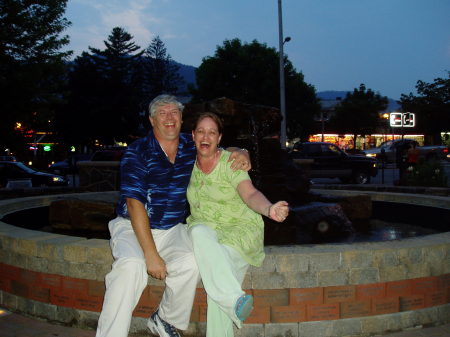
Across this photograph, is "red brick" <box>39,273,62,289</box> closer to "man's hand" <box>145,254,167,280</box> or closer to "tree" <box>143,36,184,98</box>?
"man's hand" <box>145,254,167,280</box>

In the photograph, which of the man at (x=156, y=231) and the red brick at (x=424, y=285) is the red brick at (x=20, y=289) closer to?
the man at (x=156, y=231)

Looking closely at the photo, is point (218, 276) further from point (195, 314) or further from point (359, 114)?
point (359, 114)

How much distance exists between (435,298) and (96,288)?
2.76 meters

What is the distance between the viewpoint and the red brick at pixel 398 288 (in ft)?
11.9

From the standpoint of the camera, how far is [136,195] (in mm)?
3162

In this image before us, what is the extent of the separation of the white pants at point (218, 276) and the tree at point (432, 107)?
50.1 meters

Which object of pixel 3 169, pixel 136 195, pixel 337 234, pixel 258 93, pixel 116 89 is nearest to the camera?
pixel 136 195

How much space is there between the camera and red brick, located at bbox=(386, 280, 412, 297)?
3.64 m

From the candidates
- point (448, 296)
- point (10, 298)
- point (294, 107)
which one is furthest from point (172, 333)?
point (294, 107)

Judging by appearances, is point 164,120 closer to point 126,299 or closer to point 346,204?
point 126,299

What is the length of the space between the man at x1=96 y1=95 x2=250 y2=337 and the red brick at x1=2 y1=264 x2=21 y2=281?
52.6 inches

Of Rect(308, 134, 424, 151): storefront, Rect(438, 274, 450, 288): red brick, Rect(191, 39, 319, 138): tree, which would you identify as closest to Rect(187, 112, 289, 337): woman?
Rect(438, 274, 450, 288): red brick

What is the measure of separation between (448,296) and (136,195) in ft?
8.87

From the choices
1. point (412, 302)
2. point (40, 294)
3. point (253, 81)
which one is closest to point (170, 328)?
point (40, 294)
